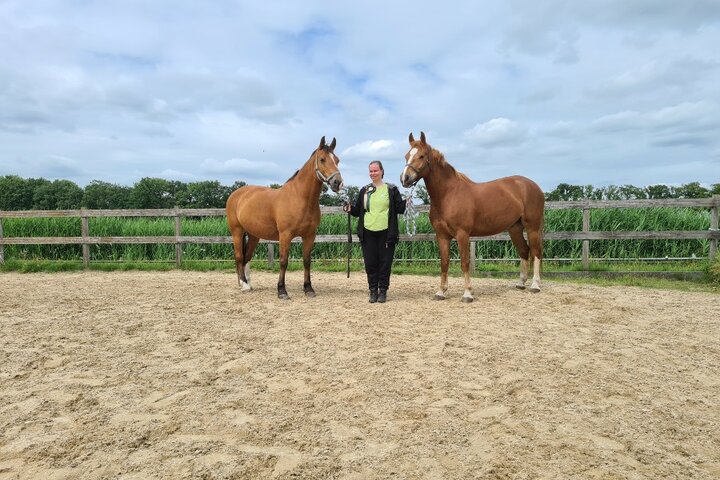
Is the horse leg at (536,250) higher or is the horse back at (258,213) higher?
the horse back at (258,213)

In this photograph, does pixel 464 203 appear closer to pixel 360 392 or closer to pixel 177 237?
pixel 360 392

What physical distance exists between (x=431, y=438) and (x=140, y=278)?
7.48m

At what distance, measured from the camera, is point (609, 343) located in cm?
389

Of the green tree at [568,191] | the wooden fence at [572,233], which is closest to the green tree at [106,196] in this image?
the wooden fence at [572,233]

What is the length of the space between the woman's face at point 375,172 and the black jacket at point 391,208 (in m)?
0.10

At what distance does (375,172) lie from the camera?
564 cm

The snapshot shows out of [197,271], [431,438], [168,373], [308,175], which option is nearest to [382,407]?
[431,438]

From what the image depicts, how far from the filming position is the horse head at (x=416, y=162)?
5559 mm

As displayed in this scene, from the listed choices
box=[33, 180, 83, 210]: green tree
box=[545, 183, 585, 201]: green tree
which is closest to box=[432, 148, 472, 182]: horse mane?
box=[545, 183, 585, 201]: green tree

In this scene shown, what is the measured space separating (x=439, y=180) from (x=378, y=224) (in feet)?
3.38

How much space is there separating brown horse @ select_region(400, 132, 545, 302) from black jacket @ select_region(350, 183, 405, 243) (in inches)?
8.0

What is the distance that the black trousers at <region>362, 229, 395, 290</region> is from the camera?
5.66m

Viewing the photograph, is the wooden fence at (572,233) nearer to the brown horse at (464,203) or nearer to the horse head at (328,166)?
the brown horse at (464,203)

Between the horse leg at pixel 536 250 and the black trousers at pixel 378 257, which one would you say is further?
the horse leg at pixel 536 250
